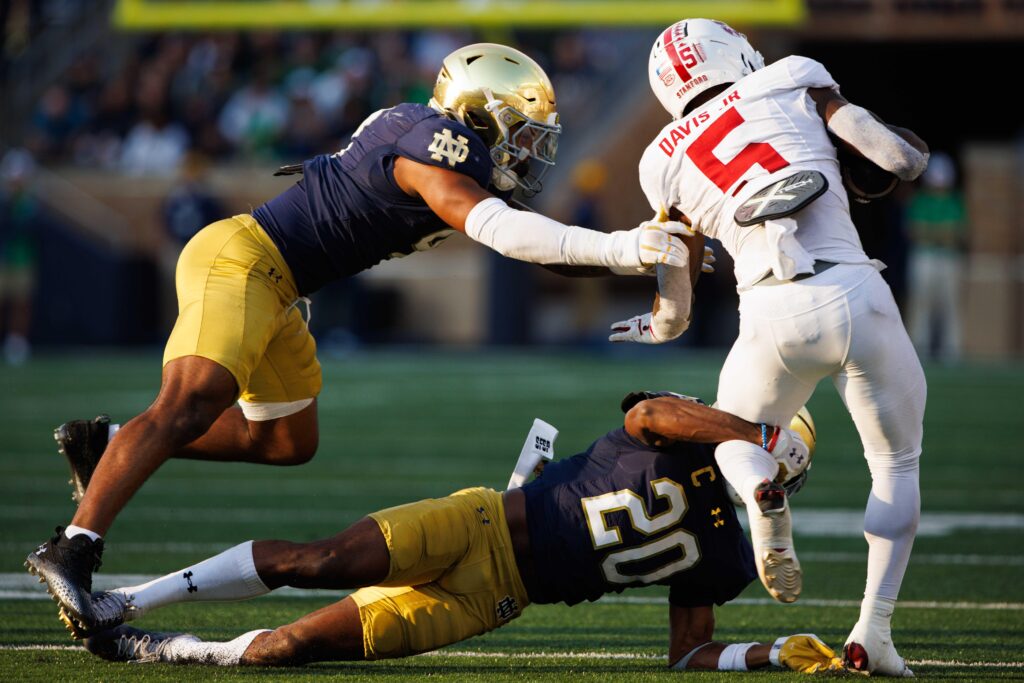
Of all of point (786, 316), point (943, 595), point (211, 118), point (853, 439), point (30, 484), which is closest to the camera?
point (786, 316)

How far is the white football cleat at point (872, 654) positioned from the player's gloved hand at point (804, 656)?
0.13 ft

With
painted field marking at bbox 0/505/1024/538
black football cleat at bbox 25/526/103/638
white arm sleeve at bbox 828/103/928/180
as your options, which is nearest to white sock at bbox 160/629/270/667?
black football cleat at bbox 25/526/103/638

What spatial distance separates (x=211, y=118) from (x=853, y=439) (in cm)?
1139

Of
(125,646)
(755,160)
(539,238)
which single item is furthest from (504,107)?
(125,646)

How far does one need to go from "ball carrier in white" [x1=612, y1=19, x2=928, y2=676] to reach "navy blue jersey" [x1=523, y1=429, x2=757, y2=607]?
0.15 meters

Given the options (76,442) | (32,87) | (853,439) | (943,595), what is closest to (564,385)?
(853,439)

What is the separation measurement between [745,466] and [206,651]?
1.36 meters

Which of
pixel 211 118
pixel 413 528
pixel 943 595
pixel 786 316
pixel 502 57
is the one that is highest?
pixel 211 118

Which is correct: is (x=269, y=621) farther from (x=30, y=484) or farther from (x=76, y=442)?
(x=30, y=484)

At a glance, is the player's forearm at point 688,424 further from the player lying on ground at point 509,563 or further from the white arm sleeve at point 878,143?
the white arm sleeve at point 878,143

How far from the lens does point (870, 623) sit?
3557 millimetres

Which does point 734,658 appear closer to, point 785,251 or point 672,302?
point 672,302

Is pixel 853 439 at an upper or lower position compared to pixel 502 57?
lower

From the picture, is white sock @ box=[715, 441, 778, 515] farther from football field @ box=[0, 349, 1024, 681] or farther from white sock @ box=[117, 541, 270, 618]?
white sock @ box=[117, 541, 270, 618]
